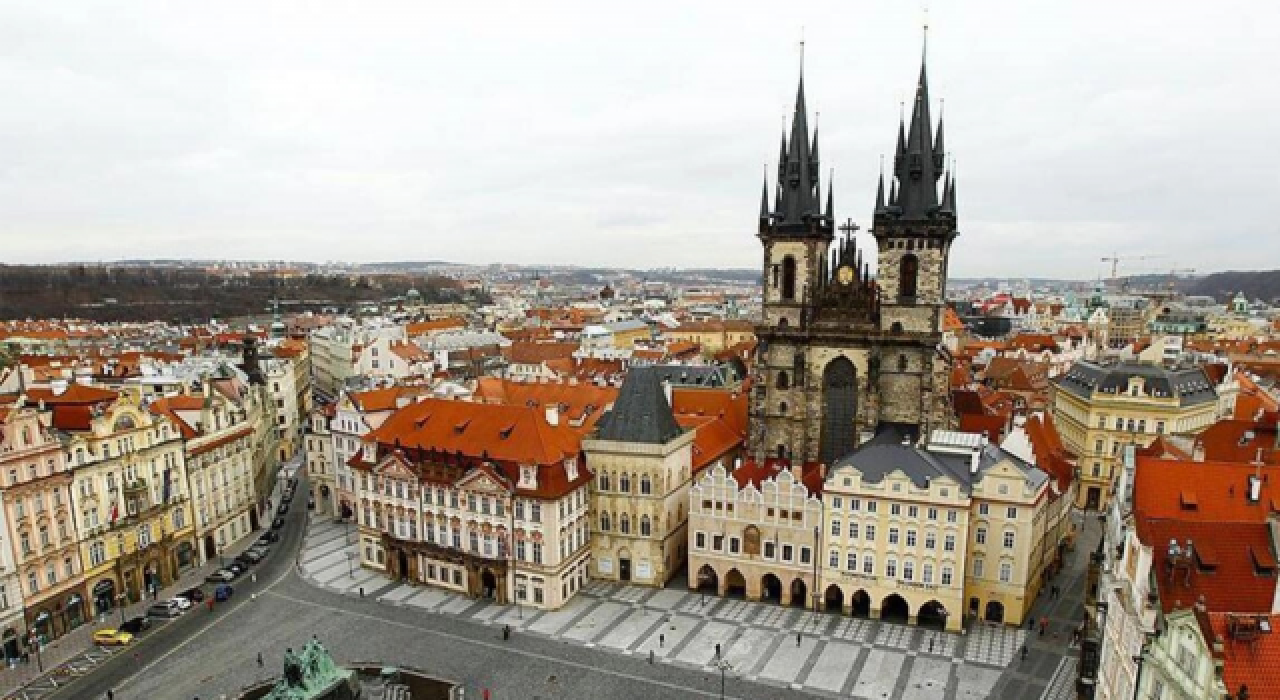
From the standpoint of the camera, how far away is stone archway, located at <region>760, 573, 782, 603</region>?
2243 inches

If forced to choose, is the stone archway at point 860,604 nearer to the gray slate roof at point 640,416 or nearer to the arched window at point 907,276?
the gray slate roof at point 640,416

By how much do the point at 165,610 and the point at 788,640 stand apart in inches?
1692

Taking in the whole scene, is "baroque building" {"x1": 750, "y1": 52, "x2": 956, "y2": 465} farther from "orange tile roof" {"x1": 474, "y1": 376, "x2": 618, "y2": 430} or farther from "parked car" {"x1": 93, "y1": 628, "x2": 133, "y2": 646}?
"parked car" {"x1": 93, "y1": 628, "x2": 133, "y2": 646}

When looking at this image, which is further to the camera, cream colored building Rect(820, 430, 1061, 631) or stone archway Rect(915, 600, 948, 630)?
stone archway Rect(915, 600, 948, 630)

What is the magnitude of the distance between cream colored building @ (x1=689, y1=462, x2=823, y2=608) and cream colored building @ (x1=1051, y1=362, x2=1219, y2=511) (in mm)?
39660

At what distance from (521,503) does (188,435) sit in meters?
30.4

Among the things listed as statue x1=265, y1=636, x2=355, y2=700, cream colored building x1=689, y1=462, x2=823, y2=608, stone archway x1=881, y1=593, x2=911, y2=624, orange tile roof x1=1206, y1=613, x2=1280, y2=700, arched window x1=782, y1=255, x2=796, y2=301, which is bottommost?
stone archway x1=881, y1=593, x2=911, y2=624

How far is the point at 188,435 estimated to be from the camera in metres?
64.5

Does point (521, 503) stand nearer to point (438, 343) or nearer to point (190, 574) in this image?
point (190, 574)

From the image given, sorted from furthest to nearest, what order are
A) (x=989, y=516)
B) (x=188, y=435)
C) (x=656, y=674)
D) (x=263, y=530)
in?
(x=263, y=530) → (x=188, y=435) → (x=989, y=516) → (x=656, y=674)

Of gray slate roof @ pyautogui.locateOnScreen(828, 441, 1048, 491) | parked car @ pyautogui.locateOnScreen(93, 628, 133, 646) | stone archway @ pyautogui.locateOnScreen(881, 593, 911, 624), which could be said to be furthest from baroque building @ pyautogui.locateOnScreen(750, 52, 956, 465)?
parked car @ pyautogui.locateOnScreen(93, 628, 133, 646)

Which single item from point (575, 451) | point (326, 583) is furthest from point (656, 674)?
point (326, 583)

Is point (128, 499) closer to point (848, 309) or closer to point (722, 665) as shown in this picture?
point (722, 665)

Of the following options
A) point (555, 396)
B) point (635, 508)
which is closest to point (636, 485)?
point (635, 508)
